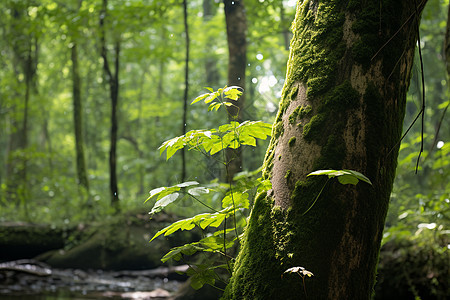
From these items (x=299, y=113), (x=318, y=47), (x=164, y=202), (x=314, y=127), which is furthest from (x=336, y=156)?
(x=164, y=202)

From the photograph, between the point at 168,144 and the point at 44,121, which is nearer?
the point at 168,144

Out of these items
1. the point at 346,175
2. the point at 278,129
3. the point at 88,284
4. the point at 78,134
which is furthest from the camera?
the point at 78,134

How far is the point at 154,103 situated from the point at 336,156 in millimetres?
13089

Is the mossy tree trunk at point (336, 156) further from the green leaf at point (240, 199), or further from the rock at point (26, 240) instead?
the rock at point (26, 240)

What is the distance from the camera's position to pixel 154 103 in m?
14.1

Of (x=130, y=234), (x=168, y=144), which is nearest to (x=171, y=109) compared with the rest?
(x=130, y=234)

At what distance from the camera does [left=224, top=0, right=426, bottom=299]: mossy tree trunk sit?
1425mm

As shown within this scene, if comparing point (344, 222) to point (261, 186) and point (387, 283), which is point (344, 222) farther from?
point (387, 283)

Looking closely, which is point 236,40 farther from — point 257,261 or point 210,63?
point 210,63

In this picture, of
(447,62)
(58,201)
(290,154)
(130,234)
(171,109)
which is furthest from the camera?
(171,109)

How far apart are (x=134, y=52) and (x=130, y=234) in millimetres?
4680

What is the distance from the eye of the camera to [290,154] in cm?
158

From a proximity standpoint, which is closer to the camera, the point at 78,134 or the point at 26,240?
the point at 26,240

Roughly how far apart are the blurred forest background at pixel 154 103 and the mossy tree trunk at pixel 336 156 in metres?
0.52
